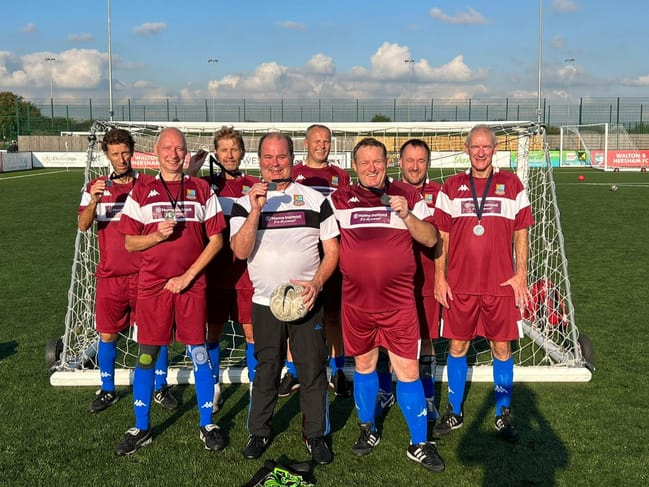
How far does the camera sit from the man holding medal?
3918 millimetres

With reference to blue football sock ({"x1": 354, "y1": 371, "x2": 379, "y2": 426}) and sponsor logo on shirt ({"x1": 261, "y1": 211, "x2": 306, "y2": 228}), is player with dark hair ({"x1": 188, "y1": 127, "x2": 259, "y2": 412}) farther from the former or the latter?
blue football sock ({"x1": 354, "y1": 371, "x2": 379, "y2": 426})

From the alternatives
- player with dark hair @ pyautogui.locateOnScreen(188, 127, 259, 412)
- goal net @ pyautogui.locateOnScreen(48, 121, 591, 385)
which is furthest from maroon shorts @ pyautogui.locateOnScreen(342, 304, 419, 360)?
goal net @ pyautogui.locateOnScreen(48, 121, 591, 385)

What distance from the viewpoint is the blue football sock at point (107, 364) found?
462 cm

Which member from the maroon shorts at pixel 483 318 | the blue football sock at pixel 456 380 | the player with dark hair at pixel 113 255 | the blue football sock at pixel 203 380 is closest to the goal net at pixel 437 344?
the player with dark hair at pixel 113 255

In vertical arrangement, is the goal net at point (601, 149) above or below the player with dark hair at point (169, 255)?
above

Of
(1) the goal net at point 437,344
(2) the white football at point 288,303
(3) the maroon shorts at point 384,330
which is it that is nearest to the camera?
(2) the white football at point 288,303

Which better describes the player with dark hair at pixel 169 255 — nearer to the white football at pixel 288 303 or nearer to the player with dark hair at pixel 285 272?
the player with dark hair at pixel 285 272

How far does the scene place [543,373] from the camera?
504cm

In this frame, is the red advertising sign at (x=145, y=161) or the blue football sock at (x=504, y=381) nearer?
the blue football sock at (x=504, y=381)

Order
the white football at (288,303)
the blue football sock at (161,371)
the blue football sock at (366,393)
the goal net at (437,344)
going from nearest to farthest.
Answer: the white football at (288,303) < the blue football sock at (366,393) < the blue football sock at (161,371) < the goal net at (437,344)

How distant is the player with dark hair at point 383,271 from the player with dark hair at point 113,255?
168 cm

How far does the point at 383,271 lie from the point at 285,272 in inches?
23.8

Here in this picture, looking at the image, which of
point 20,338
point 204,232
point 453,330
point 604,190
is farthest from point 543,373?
point 604,190

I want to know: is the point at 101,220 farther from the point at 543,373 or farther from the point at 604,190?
the point at 604,190
